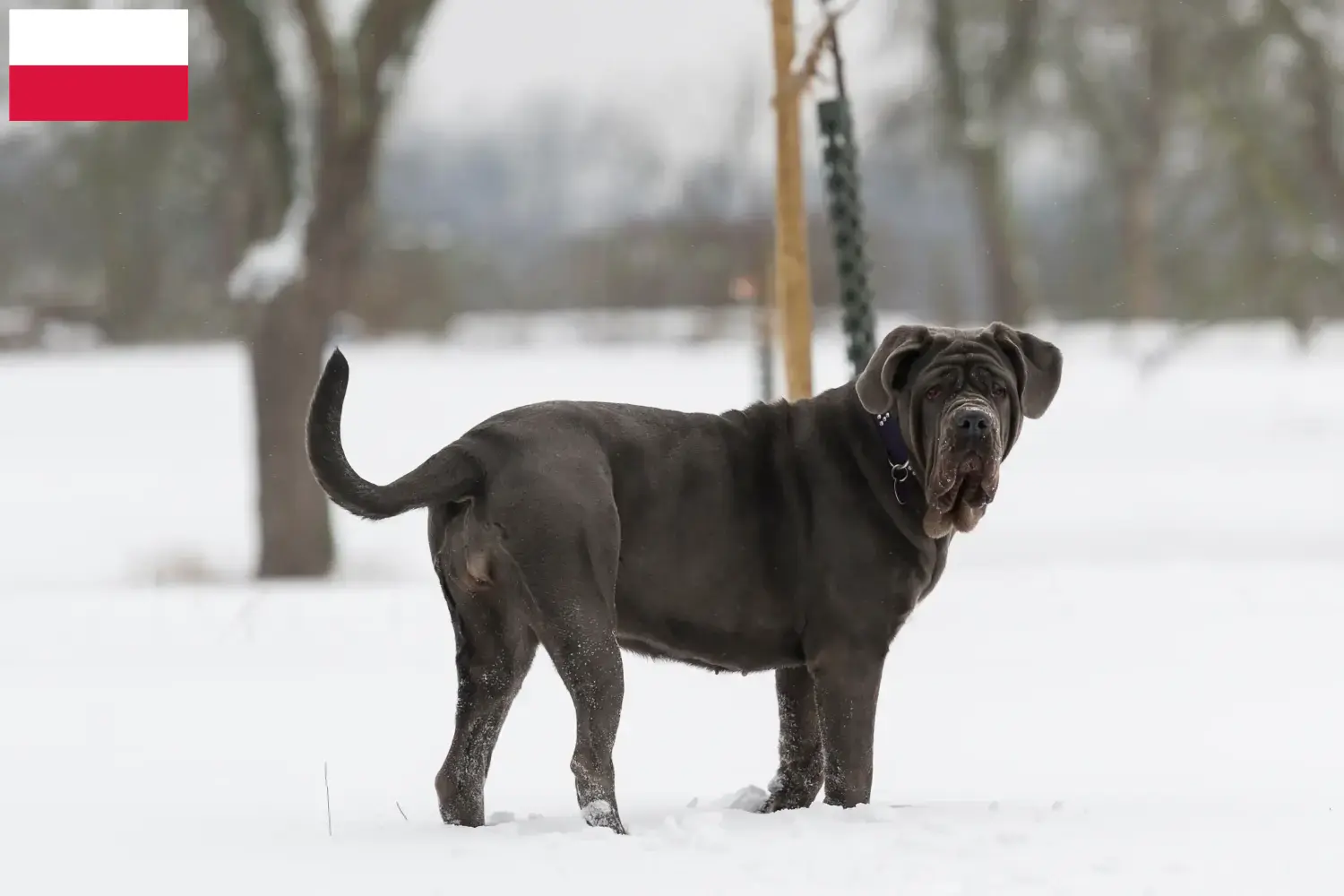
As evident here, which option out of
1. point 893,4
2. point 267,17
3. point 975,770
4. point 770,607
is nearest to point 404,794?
point 770,607

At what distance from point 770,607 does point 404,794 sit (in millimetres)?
1770

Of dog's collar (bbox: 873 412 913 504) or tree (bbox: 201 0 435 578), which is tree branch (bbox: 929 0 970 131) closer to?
tree (bbox: 201 0 435 578)

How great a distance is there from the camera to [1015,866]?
397 cm

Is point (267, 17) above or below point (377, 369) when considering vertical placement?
above

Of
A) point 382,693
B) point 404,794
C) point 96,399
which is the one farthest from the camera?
point 96,399

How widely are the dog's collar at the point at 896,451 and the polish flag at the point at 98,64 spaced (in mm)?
7788

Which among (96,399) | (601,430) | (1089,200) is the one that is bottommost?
(96,399)

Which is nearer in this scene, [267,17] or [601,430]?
[601,430]

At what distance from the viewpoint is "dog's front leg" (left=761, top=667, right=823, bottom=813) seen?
16.8 feet

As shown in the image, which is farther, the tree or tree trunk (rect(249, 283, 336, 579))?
tree trunk (rect(249, 283, 336, 579))

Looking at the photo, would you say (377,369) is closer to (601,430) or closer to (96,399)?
(96,399)

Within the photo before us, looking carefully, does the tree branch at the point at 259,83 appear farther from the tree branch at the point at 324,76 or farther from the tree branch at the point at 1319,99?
the tree branch at the point at 1319,99

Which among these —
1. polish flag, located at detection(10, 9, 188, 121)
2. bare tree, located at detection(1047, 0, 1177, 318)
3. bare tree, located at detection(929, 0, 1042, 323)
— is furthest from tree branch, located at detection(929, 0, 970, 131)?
polish flag, located at detection(10, 9, 188, 121)

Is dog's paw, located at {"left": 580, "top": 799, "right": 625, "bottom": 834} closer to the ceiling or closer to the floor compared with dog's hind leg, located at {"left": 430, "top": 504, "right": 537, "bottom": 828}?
closer to the floor
